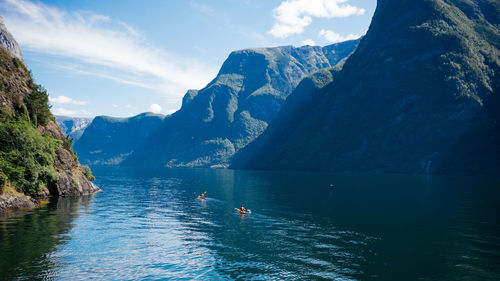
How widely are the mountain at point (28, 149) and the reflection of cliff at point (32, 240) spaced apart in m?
5.71

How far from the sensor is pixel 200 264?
107 ft

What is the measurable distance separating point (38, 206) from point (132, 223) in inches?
782

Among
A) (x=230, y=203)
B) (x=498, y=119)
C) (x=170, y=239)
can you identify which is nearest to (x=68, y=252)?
(x=170, y=239)

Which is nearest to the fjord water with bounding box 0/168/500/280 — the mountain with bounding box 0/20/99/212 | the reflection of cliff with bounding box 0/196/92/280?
the reflection of cliff with bounding box 0/196/92/280

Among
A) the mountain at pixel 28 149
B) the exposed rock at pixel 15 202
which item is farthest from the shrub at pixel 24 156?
the exposed rock at pixel 15 202

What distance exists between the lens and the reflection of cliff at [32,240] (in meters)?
27.9

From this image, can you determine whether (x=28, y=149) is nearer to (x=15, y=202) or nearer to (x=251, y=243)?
(x=15, y=202)

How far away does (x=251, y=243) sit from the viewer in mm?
40906

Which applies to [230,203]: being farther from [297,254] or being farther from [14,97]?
[14,97]

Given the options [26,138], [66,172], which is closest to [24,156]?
[26,138]

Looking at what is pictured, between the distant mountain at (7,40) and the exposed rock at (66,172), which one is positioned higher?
the distant mountain at (7,40)

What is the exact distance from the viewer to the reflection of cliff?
91.6 feet

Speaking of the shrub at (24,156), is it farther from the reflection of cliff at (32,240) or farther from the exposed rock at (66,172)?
the exposed rock at (66,172)

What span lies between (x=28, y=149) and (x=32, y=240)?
2781 cm
